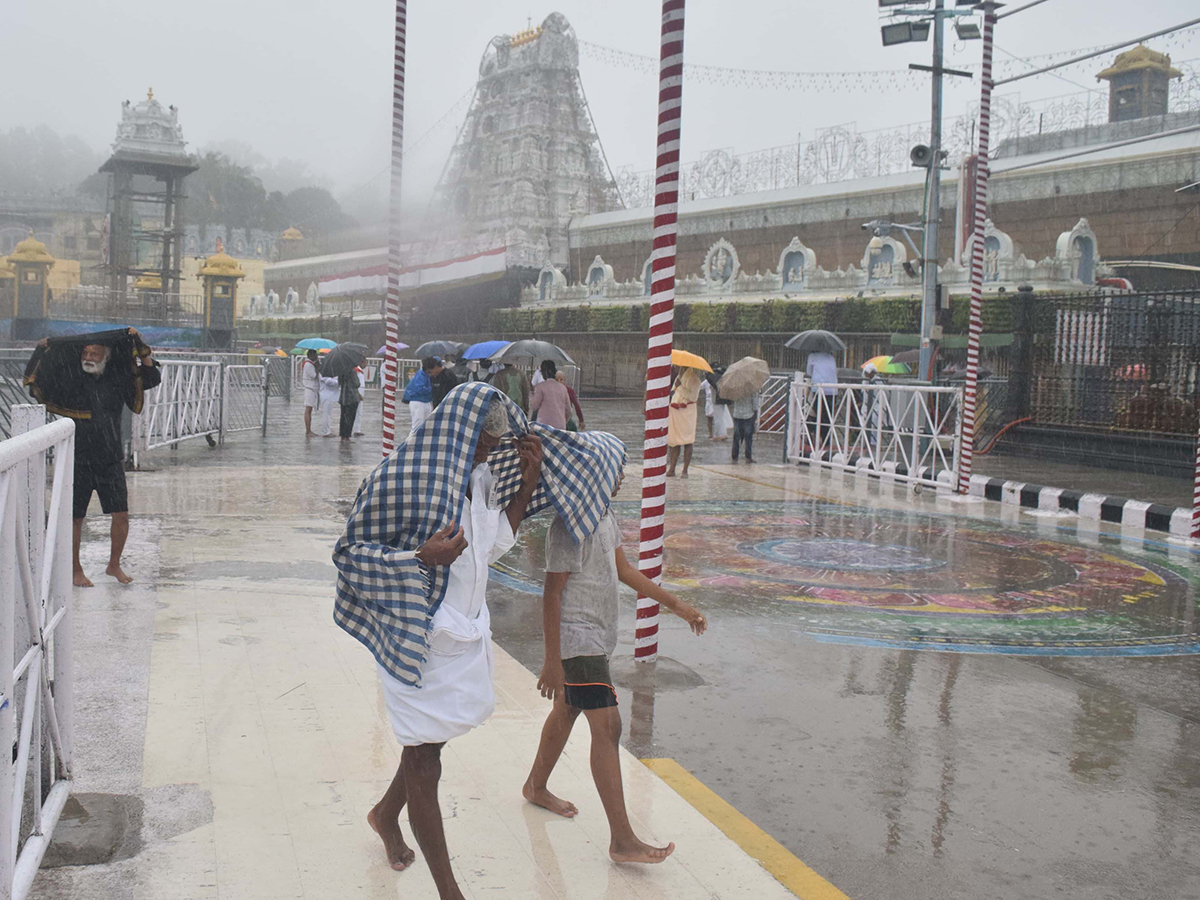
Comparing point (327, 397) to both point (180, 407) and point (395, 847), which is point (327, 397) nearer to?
point (180, 407)

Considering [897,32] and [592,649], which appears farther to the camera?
[897,32]

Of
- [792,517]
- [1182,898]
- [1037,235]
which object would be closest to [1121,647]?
[1182,898]

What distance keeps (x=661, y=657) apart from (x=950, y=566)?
373 centimetres

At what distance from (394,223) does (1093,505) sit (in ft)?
25.9

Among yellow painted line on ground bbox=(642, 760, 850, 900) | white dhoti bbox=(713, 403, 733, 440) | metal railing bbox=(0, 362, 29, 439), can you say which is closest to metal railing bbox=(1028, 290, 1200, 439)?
white dhoti bbox=(713, 403, 733, 440)

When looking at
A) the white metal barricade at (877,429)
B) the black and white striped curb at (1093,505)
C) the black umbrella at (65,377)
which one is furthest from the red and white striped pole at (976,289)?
the black umbrella at (65,377)

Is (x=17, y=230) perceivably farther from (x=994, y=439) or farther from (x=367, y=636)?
(x=367, y=636)

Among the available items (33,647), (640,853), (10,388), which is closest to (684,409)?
(10,388)

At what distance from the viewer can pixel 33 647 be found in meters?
3.24

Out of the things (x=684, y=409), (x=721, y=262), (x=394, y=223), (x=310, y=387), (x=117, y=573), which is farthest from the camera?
(x=721, y=262)

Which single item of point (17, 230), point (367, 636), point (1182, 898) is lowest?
point (1182, 898)

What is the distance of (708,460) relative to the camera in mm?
17516

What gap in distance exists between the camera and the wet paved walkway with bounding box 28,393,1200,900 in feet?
11.4

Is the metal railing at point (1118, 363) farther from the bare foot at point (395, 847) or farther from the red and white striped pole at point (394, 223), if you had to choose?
the bare foot at point (395, 847)
